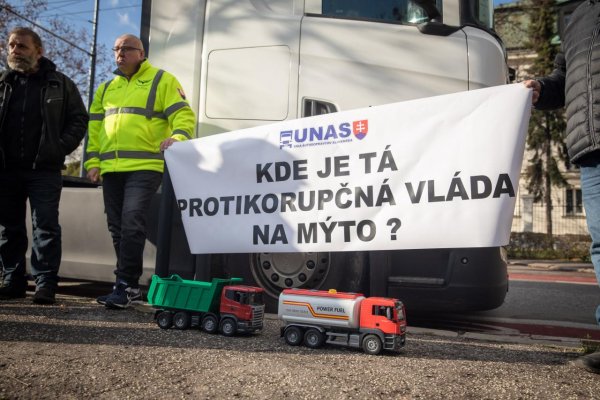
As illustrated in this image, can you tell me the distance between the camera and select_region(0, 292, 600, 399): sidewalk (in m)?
1.99

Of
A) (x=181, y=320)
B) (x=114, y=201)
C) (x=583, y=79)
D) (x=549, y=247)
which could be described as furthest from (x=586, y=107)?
(x=549, y=247)

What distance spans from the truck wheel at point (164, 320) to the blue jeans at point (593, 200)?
2378 millimetres

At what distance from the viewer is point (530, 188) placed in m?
27.1

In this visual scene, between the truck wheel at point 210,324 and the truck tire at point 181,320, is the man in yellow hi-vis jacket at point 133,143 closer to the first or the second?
the truck tire at point 181,320

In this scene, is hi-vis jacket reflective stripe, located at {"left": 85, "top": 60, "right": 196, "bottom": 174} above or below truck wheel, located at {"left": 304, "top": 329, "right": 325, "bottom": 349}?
above

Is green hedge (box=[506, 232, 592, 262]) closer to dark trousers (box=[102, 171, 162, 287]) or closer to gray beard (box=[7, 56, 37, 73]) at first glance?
dark trousers (box=[102, 171, 162, 287])

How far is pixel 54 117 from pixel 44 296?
1.39 metres

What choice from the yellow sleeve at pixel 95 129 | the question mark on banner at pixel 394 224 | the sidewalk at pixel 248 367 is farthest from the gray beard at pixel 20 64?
the question mark on banner at pixel 394 224

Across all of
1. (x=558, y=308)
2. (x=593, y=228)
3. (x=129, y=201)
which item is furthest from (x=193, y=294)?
(x=558, y=308)

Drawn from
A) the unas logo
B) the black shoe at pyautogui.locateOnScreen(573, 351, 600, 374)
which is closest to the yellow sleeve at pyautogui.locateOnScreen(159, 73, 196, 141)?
the unas logo

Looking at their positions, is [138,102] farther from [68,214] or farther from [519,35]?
[519,35]

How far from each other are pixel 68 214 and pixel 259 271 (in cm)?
194

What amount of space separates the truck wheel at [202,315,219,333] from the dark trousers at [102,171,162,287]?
942 millimetres

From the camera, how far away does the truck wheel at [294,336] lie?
2.86m
